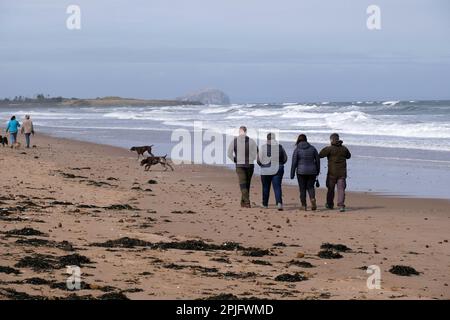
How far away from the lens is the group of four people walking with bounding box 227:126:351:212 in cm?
1491

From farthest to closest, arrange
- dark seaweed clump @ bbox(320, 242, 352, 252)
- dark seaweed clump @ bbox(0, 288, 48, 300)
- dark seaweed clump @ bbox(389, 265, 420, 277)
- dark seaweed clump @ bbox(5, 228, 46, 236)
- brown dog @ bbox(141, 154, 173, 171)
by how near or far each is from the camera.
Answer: brown dog @ bbox(141, 154, 173, 171) → dark seaweed clump @ bbox(320, 242, 352, 252) → dark seaweed clump @ bbox(5, 228, 46, 236) → dark seaweed clump @ bbox(389, 265, 420, 277) → dark seaweed clump @ bbox(0, 288, 48, 300)

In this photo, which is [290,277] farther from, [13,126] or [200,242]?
[13,126]

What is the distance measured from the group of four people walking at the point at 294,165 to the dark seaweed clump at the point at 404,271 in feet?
18.4

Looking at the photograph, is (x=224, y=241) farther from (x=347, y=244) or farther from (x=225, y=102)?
(x=225, y=102)

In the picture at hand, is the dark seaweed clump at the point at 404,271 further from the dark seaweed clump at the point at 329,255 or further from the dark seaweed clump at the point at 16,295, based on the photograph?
the dark seaweed clump at the point at 16,295

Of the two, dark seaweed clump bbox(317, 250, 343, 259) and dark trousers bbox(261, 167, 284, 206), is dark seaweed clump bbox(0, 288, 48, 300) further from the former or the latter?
dark trousers bbox(261, 167, 284, 206)

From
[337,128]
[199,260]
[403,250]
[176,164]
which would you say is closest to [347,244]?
[403,250]

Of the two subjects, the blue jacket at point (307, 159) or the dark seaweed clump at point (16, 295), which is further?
the blue jacket at point (307, 159)

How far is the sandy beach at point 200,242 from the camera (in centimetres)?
792

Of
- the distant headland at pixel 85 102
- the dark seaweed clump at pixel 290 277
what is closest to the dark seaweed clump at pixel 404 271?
the dark seaweed clump at pixel 290 277

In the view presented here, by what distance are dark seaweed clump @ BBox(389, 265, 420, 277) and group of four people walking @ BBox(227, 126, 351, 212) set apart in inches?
221


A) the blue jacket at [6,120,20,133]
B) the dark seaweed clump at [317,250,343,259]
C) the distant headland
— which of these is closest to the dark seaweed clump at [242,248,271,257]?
the dark seaweed clump at [317,250,343,259]

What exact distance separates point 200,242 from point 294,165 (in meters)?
4.96
